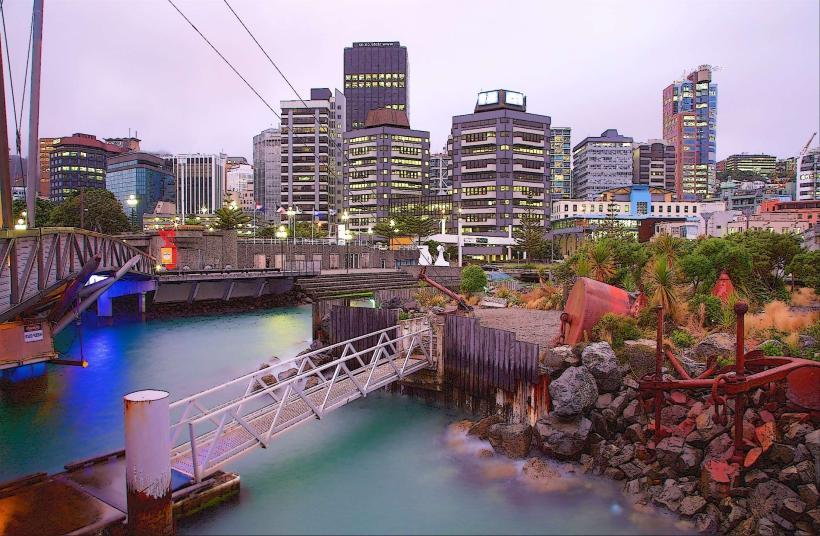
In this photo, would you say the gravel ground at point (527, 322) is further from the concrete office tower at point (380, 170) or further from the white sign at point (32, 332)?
the concrete office tower at point (380, 170)

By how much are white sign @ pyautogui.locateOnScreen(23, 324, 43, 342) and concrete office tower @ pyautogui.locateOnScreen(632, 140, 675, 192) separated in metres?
205

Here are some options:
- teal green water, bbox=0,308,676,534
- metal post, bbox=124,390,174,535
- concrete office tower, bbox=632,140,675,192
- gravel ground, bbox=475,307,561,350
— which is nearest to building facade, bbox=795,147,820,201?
concrete office tower, bbox=632,140,675,192

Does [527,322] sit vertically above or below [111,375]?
above

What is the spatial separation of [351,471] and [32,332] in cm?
1523

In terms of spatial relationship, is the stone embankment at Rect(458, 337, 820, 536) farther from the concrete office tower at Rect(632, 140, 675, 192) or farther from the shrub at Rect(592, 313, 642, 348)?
the concrete office tower at Rect(632, 140, 675, 192)

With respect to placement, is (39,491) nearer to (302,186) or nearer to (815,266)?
(815,266)

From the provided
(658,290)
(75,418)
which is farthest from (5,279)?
(658,290)

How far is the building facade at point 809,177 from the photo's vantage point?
452 feet

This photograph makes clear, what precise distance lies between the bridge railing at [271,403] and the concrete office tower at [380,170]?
116 meters

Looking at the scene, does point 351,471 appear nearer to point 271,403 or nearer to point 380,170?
point 271,403

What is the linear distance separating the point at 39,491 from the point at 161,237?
50746mm

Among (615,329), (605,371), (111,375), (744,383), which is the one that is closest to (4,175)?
(111,375)

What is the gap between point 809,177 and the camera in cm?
14025

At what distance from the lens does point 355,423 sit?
18.2 m
